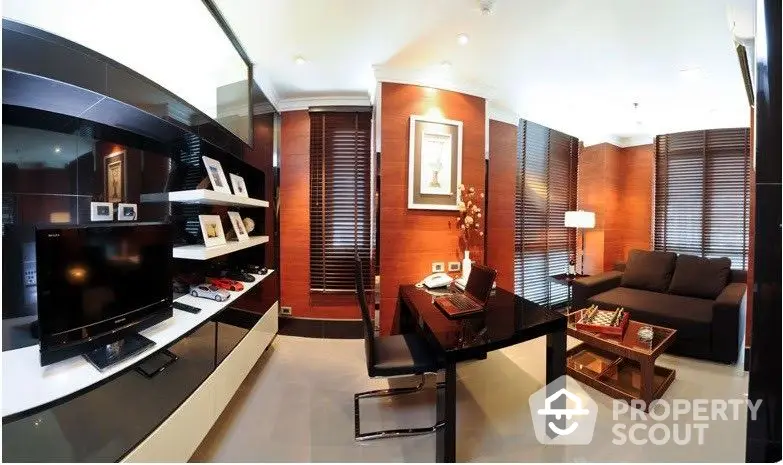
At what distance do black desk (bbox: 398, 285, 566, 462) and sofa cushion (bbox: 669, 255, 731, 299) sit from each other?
2.60 meters

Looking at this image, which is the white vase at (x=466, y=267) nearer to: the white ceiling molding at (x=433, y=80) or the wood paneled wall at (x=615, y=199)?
the white ceiling molding at (x=433, y=80)

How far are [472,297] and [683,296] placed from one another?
2.91 metres

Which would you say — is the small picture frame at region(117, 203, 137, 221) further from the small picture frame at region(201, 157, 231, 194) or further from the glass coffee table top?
the glass coffee table top

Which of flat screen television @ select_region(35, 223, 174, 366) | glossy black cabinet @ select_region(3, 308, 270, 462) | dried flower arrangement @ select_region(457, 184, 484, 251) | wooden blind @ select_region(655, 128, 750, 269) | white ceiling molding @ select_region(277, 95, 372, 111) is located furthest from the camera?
wooden blind @ select_region(655, 128, 750, 269)

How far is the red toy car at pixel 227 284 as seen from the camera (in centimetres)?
195

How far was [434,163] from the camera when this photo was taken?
7.82ft

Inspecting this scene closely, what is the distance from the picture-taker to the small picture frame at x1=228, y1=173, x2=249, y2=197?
2184 mm

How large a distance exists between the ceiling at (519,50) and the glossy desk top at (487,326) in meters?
1.55

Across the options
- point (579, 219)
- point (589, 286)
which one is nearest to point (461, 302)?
point (589, 286)

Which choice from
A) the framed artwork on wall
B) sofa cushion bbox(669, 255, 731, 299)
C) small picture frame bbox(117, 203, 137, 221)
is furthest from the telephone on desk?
sofa cushion bbox(669, 255, 731, 299)

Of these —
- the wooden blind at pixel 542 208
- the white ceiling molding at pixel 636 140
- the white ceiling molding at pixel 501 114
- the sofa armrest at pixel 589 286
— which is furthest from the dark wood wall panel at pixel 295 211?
A: the white ceiling molding at pixel 636 140

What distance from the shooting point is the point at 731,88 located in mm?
2377

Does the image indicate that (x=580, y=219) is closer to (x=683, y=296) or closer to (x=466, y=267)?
(x=683, y=296)

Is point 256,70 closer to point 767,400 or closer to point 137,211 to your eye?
point 137,211
